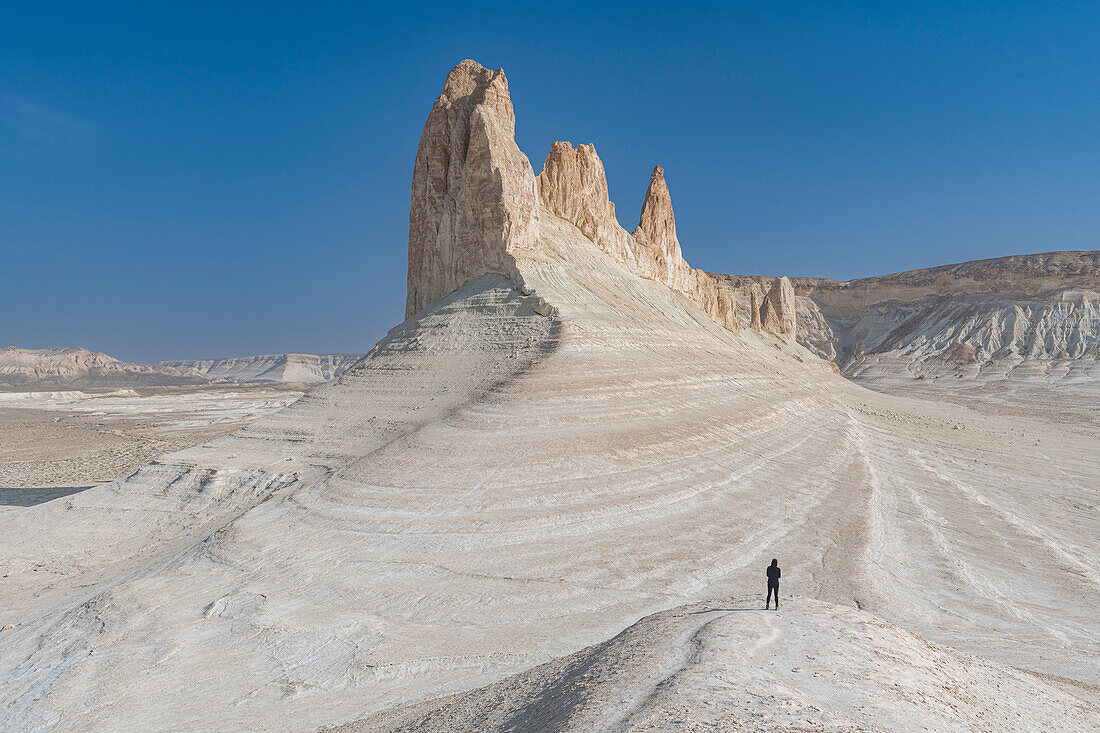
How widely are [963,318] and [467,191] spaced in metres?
95.6

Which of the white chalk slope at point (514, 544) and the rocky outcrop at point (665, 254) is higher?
the rocky outcrop at point (665, 254)

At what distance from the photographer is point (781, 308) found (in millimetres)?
74750

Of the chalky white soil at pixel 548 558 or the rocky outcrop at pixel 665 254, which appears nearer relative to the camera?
the chalky white soil at pixel 548 558

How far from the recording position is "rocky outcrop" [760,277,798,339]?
240 feet

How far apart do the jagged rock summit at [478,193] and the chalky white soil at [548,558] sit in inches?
68.7

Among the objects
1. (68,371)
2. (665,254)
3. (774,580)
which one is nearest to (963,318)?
(665,254)

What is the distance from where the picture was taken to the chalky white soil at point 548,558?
6.10 metres

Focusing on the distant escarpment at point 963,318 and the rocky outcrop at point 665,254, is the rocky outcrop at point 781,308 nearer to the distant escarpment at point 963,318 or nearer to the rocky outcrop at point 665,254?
the distant escarpment at point 963,318

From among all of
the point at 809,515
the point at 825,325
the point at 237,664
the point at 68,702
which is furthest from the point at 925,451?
the point at 825,325

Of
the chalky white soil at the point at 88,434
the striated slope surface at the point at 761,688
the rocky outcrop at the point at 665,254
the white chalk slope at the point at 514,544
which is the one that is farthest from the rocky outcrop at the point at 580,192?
the striated slope surface at the point at 761,688

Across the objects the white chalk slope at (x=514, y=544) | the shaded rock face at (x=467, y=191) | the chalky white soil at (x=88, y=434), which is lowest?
the chalky white soil at (x=88, y=434)

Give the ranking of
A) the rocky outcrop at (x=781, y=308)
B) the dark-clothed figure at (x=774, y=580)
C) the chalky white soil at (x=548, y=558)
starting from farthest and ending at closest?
the rocky outcrop at (x=781, y=308) → the dark-clothed figure at (x=774, y=580) → the chalky white soil at (x=548, y=558)

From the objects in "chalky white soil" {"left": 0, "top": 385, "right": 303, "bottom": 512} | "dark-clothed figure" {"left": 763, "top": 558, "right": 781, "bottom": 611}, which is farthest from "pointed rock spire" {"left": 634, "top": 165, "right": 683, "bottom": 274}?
"dark-clothed figure" {"left": 763, "top": 558, "right": 781, "bottom": 611}

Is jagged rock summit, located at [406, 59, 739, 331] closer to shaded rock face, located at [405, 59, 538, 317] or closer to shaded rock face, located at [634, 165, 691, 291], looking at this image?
shaded rock face, located at [405, 59, 538, 317]
